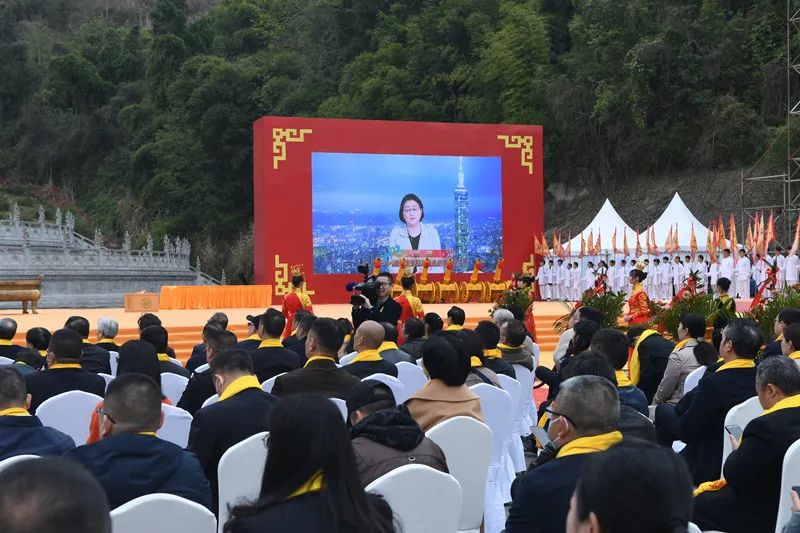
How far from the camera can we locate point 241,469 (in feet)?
10.5

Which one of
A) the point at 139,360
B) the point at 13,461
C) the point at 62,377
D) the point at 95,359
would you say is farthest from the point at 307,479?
the point at 95,359

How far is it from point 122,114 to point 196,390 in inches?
1325

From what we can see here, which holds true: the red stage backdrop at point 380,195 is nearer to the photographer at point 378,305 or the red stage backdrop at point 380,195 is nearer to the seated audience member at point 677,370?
the photographer at point 378,305

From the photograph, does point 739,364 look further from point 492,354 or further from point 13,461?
point 13,461

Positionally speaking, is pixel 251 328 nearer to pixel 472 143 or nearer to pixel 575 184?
pixel 472 143

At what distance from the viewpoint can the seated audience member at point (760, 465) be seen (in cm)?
317

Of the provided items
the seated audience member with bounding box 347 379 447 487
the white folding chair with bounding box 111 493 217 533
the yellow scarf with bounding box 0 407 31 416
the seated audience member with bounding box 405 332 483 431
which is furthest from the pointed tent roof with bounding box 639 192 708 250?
the white folding chair with bounding box 111 493 217 533

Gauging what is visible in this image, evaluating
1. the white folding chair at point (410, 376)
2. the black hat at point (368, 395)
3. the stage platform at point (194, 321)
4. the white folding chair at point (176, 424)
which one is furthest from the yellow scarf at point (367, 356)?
the stage platform at point (194, 321)

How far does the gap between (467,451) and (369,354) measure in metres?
1.57

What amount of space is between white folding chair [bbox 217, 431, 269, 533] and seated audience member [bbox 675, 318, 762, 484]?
1916 mm

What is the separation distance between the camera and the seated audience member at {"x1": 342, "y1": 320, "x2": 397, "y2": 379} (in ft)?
16.4

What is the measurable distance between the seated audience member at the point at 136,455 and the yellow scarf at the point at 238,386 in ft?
2.46

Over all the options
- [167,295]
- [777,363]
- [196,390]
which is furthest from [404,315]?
[167,295]

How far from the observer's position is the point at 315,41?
35625 mm
